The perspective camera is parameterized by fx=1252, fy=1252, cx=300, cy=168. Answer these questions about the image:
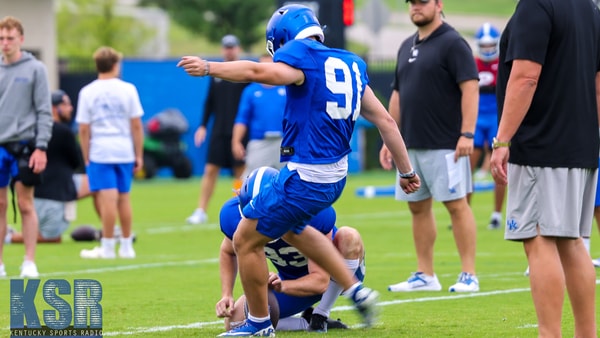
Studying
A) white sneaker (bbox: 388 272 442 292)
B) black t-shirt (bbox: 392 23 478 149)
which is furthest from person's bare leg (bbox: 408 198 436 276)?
black t-shirt (bbox: 392 23 478 149)

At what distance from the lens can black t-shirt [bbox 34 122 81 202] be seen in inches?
583

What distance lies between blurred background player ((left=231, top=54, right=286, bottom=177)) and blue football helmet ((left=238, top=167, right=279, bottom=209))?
8312mm

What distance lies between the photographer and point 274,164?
15.6 meters

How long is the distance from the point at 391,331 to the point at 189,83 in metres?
24.1

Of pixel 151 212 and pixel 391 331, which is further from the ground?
pixel 391 331

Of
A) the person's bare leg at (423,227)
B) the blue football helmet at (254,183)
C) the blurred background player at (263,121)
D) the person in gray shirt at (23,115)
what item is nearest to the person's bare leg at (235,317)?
the blue football helmet at (254,183)

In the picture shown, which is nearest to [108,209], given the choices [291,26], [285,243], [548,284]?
[285,243]

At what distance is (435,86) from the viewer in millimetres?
10172

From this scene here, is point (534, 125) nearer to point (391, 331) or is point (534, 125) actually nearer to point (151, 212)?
point (391, 331)

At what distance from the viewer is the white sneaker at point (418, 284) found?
10023 mm

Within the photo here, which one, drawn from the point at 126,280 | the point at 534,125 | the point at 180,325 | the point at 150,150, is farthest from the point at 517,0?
the point at 150,150

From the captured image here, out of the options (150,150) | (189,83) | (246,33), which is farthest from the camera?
(246,33)

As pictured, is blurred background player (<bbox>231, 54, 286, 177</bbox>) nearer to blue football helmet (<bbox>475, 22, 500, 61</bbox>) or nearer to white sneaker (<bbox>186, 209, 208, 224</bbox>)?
white sneaker (<bbox>186, 209, 208, 224</bbox>)

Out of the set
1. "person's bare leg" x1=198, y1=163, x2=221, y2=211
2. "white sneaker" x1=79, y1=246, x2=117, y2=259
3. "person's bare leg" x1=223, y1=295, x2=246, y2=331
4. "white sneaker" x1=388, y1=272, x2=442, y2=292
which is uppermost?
"person's bare leg" x1=223, y1=295, x2=246, y2=331
